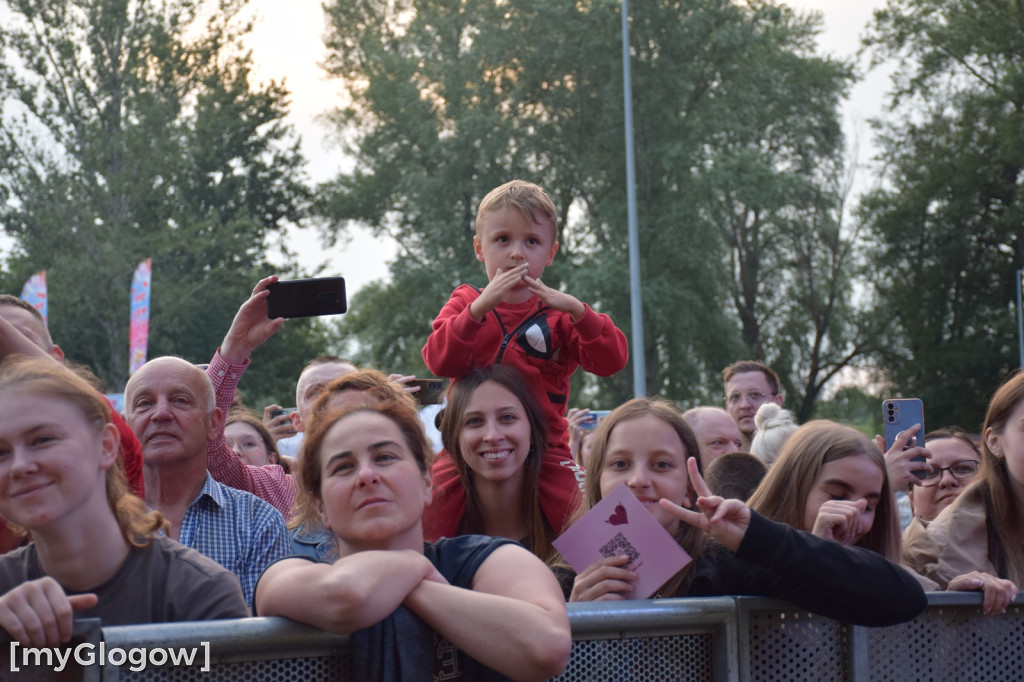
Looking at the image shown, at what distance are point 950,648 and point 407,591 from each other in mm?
1449

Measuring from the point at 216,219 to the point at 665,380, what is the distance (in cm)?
1219

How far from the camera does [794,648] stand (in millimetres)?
2795

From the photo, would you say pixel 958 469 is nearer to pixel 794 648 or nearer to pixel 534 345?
pixel 534 345

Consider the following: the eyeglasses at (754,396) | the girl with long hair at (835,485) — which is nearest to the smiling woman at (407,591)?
the girl with long hair at (835,485)

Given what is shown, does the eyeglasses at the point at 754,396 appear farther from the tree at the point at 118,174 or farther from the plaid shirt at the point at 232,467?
the tree at the point at 118,174

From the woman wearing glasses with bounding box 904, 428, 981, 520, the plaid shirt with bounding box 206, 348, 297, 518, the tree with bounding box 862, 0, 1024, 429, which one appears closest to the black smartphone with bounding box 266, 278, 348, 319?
the plaid shirt with bounding box 206, 348, 297, 518

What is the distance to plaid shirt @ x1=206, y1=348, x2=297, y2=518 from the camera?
4496 mm

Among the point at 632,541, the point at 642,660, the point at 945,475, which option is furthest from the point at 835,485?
the point at 945,475

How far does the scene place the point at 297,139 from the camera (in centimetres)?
3447

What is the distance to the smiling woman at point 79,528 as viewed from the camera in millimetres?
2473

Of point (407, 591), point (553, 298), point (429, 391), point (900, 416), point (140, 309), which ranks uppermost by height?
point (140, 309)

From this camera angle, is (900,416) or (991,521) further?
(900,416)

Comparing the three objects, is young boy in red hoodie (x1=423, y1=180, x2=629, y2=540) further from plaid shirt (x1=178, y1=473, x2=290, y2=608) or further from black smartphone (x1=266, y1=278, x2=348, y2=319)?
plaid shirt (x1=178, y1=473, x2=290, y2=608)

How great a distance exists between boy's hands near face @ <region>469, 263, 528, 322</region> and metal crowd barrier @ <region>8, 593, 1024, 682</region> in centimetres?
151
